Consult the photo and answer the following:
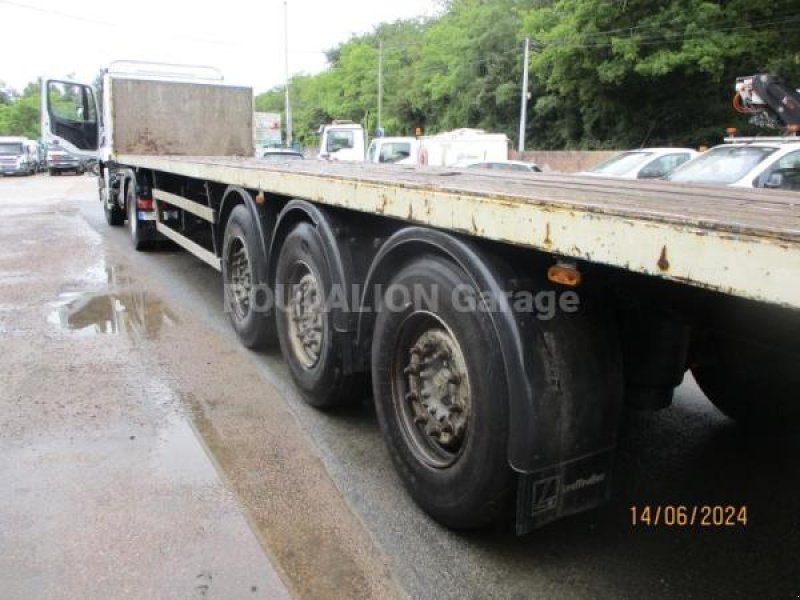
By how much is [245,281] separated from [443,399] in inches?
124

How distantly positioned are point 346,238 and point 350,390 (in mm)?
910

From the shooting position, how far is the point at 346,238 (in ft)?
13.1

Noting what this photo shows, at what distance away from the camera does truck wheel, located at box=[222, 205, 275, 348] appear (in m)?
5.36

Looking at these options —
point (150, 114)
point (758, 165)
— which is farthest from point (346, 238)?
point (150, 114)

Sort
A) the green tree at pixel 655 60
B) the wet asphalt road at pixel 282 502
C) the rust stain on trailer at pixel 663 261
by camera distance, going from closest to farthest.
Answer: the rust stain on trailer at pixel 663 261 → the wet asphalt road at pixel 282 502 → the green tree at pixel 655 60

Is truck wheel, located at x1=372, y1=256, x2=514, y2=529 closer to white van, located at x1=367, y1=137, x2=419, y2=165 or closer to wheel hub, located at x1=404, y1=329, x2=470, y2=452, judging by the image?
wheel hub, located at x1=404, y1=329, x2=470, y2=452

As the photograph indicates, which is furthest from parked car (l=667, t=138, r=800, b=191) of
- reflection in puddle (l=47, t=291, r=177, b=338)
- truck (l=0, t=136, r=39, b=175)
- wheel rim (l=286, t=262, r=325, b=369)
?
truck (l=0, t=136, r=39, b=175)

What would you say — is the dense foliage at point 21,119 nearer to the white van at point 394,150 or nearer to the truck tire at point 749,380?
the white van at point 394,150

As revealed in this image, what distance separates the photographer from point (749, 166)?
9703 mm

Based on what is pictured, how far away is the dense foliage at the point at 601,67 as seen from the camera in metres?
25.0

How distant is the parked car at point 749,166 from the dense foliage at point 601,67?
16904mm

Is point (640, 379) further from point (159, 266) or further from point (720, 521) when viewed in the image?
point (159, 266)

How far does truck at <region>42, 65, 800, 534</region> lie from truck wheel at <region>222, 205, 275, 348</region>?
1.11 m
